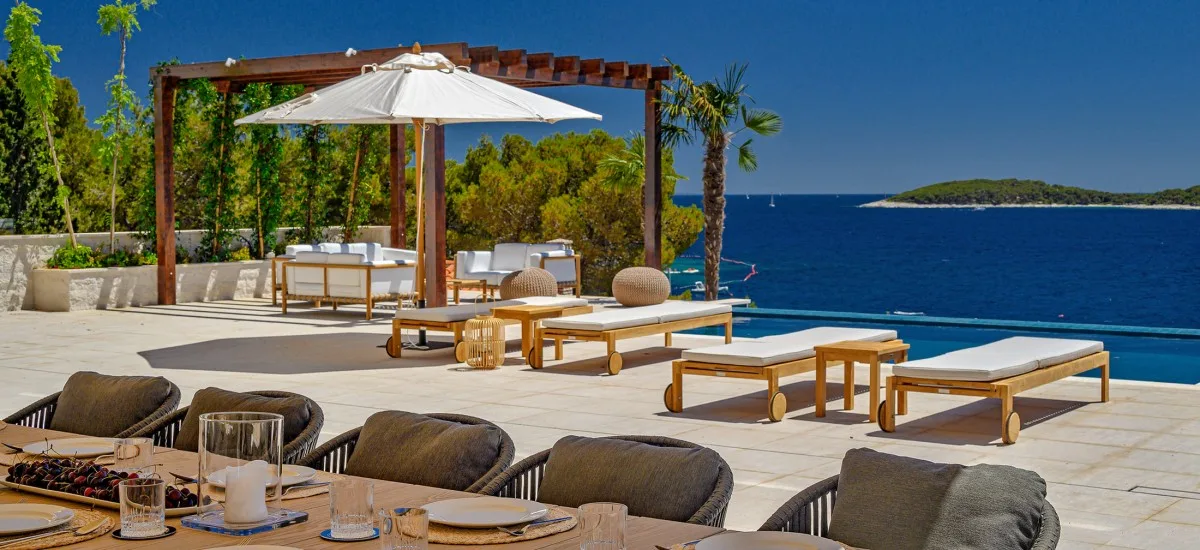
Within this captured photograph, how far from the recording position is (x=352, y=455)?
12.0ft

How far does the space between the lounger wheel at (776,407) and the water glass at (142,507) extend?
16.8 feet

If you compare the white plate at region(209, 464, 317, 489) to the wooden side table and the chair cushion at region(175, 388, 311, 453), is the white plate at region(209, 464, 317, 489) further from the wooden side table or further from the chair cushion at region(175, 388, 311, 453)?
the wooden side table

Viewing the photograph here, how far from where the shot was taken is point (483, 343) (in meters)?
9.73

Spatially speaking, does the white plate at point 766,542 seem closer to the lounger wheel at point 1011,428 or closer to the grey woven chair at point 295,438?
the grey woven chair at point 295,438

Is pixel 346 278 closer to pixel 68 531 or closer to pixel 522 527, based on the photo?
pixel 68 531

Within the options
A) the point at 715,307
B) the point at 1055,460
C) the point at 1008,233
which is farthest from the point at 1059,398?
the point at 1008,233

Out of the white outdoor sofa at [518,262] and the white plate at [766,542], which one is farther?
the white outdoor sofa at [518,262]

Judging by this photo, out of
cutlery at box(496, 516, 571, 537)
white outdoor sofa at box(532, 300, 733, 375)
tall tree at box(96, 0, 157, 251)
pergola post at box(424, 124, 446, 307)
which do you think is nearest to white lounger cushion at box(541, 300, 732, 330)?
white outdoor sofa at box(532, 300, 733, 375)

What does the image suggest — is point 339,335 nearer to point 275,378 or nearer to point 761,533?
point 275,378

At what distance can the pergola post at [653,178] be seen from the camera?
46.8 feet

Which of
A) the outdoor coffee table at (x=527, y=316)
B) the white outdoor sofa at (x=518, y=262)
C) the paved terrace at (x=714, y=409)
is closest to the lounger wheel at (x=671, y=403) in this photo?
the paved terrace at (x=714, y=409)

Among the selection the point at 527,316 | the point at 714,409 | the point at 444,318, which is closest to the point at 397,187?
the point at 444,318

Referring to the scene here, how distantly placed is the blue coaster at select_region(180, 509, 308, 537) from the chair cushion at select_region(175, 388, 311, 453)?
102 cm

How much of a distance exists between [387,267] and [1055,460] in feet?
27.3
